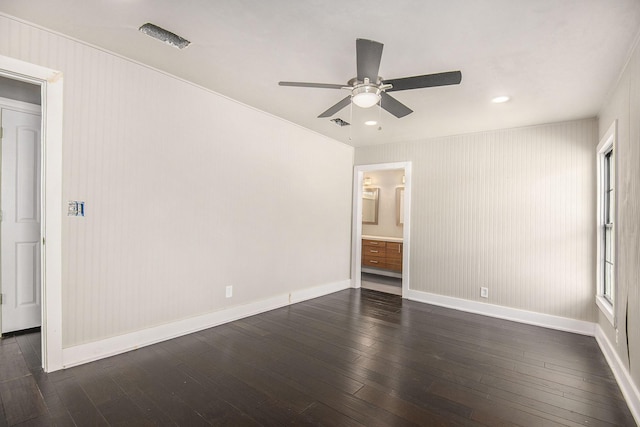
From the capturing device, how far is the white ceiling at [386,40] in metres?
1.98

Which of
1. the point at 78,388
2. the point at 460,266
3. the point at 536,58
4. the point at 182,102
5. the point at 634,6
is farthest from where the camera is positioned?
the point at 460,266

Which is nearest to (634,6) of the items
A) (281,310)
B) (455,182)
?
(455,182)

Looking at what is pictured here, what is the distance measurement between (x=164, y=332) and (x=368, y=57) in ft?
10.0

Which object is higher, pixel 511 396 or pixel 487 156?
pixel 487 156

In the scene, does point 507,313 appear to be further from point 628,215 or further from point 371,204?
point 371,204

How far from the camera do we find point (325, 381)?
2.49 m

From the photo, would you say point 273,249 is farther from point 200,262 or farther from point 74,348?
point 74,348

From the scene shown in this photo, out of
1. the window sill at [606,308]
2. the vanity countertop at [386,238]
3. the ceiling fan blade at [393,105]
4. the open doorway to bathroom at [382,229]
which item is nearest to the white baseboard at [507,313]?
the window sill at [606,308]

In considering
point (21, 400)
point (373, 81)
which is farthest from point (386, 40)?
point (21, 400)

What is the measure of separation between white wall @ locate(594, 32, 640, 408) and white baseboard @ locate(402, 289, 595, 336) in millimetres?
885

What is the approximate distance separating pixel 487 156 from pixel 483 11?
292 centimetres

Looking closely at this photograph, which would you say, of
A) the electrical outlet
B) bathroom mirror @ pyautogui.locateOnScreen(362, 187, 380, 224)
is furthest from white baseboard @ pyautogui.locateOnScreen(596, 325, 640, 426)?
bathroom mirror @ pyautogui.locateOnScreen(362, 187, 380, 224)

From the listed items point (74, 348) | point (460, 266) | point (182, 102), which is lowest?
point (74, 348)

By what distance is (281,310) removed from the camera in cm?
427
